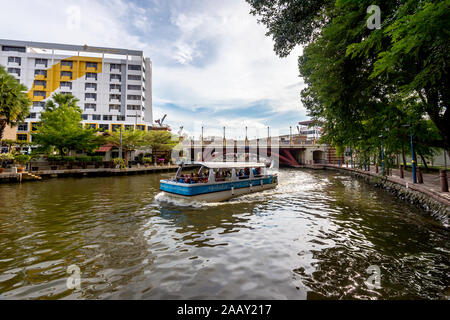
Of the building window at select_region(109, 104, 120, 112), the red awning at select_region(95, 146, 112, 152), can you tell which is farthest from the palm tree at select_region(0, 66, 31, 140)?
the building window at select_region(109, 104, 120, 112)

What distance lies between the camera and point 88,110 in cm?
5106

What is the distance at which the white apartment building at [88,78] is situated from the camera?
164 ft

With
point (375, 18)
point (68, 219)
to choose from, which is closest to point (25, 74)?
point (68, 219)

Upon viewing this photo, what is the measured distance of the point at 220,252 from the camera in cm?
609

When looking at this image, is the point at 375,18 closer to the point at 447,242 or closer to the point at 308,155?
the point at 447,242

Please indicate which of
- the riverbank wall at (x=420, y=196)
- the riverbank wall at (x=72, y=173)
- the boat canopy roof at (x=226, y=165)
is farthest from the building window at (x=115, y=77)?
the riverbank wall at (x=420, y=196)

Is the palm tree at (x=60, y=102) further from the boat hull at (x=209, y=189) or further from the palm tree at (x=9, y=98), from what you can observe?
the boat hull at (x=209, y=189)

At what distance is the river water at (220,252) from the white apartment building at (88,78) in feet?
145

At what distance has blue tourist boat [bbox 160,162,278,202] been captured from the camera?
472 inches

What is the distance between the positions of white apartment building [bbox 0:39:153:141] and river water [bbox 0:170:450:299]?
44216 millimetres

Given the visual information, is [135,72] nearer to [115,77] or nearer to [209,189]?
[115,77]

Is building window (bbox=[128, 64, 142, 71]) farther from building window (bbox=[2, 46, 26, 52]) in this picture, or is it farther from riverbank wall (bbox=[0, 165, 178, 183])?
riverbank wall (bbox=[0, 165, 178, 183])

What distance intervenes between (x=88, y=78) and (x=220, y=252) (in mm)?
62755
